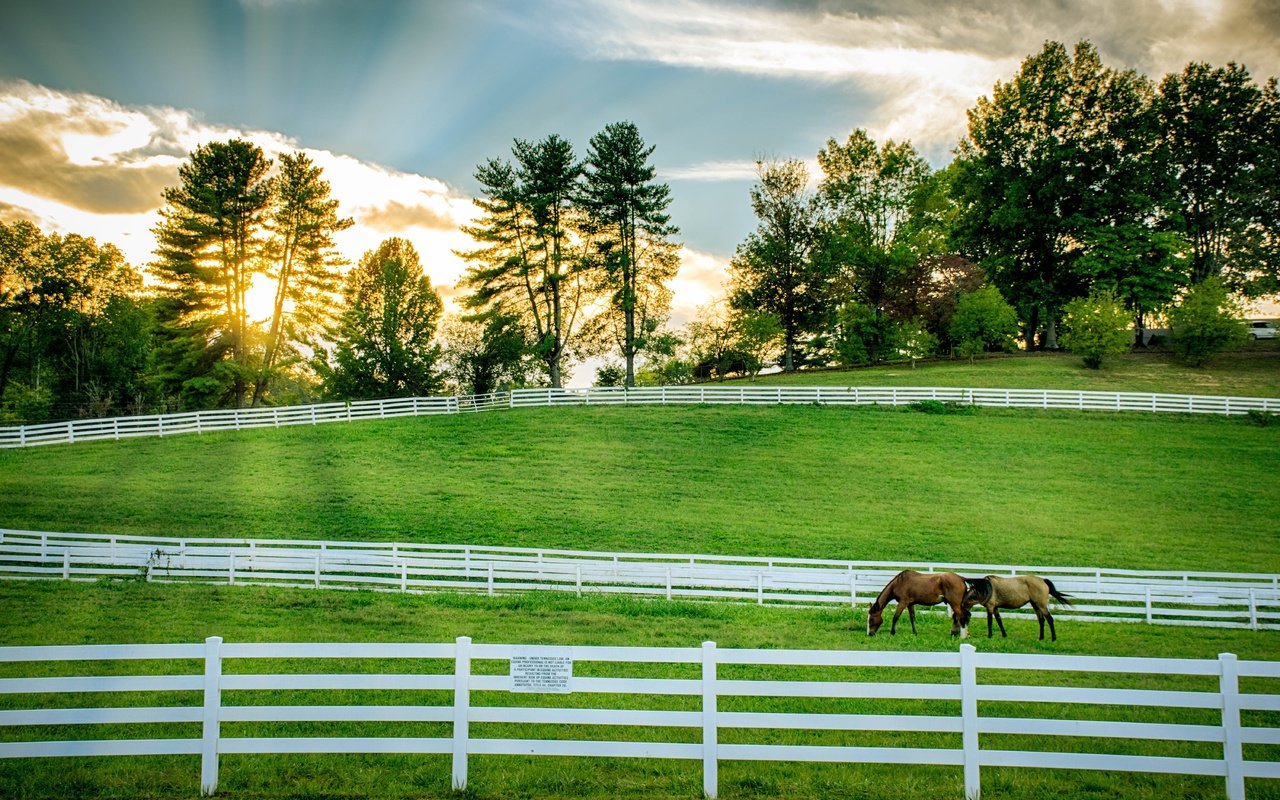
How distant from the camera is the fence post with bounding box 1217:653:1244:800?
5875mm

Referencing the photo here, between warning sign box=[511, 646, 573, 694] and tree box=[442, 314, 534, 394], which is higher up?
tree box=[442, 314, 534, 394]

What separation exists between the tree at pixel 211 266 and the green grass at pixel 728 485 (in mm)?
10614

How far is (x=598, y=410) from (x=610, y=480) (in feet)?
39.9

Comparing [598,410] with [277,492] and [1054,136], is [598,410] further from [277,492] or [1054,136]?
[1054,136]

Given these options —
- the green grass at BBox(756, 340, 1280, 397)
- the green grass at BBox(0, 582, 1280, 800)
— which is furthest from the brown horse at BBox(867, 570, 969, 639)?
the green grass at BBox(756, 340, 1280, 397)

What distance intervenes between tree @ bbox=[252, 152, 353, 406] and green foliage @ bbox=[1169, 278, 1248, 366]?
180 ft

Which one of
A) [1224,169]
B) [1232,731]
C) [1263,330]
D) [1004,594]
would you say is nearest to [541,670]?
[1232,731]

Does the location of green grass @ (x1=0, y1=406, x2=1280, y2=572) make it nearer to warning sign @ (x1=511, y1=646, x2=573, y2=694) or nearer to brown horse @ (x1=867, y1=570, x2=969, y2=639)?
brown horse @ (x1=867, y1=570, x2=969, y2=639)

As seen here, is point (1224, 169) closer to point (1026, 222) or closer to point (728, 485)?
point (1026, 222)

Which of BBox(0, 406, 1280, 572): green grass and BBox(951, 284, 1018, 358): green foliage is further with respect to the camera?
BBox(951, 284, 1018, 358): green foliage

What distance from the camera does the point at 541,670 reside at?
6102 mm

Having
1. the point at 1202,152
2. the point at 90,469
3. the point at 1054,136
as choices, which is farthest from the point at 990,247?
the point at 90,469

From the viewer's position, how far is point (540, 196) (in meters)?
46.7

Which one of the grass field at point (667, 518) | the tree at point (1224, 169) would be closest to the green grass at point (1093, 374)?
the grass field at point (667, 518)
